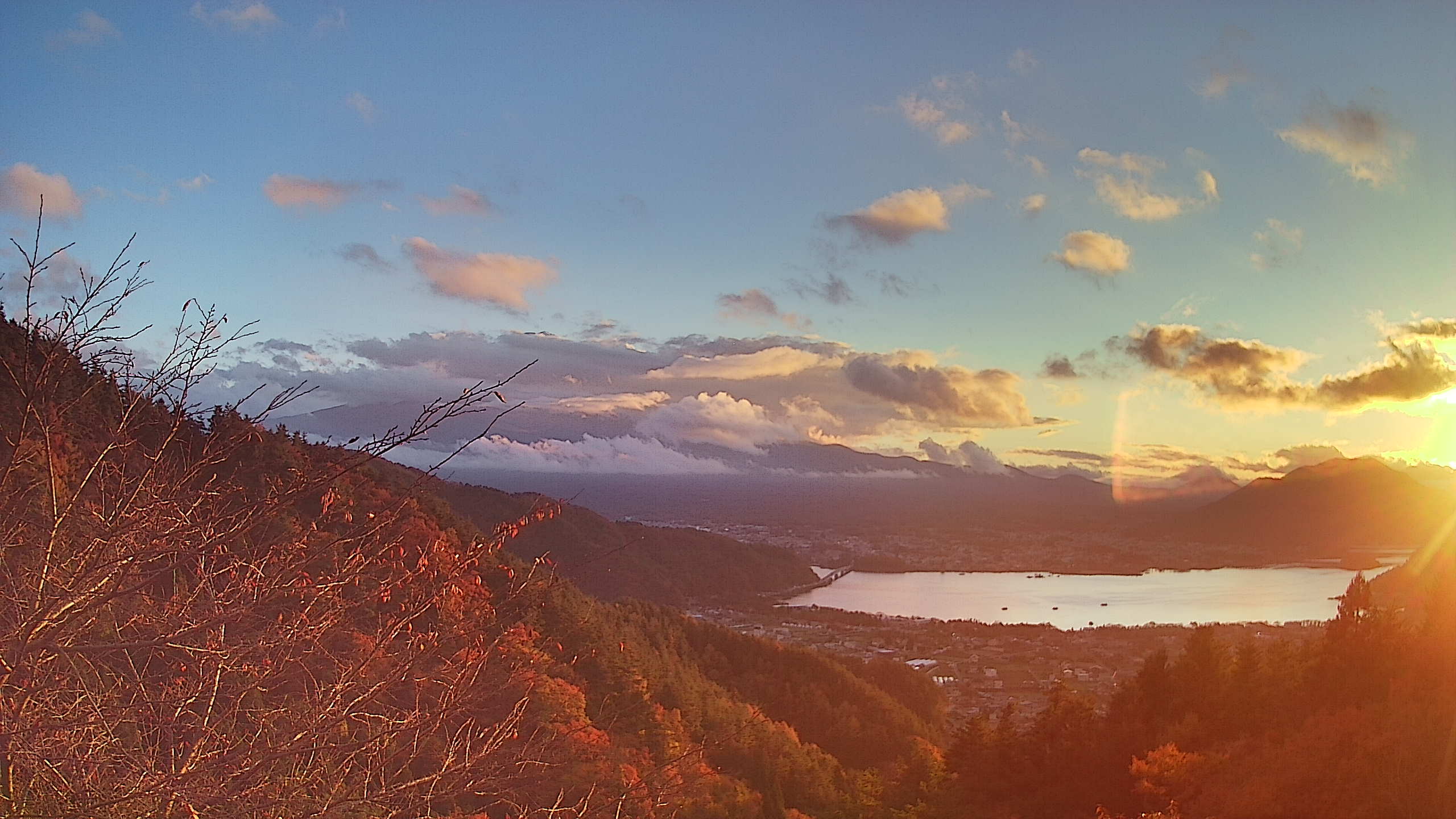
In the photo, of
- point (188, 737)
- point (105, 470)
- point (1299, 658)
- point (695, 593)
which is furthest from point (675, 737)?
point (695, 593)

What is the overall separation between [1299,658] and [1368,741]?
5240 millimetres

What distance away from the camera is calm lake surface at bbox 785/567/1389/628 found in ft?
126

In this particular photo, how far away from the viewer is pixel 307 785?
3.55 m

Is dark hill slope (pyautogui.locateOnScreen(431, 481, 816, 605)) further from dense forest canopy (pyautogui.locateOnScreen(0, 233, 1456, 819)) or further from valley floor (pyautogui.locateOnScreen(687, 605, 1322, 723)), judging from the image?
dense forest canopy (pyautogui.locateOnScreen(0, 233, 1456, 819))

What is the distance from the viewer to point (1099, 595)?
4769 cm

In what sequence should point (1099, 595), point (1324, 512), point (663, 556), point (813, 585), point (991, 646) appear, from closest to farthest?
point (991, 646) → point (1099, 595) → point (663, 556) → point (813, 585) → point (1324, 512)

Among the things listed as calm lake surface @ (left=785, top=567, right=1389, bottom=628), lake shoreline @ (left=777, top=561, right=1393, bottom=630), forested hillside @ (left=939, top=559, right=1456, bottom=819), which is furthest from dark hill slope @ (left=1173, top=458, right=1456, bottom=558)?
forested hillside @ (left=939, top=559, right=1456, bottom=819)

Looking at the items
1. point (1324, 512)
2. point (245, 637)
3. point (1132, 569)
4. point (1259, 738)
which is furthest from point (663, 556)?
point (1324, 512)

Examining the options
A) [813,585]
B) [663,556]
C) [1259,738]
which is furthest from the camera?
[813,585]

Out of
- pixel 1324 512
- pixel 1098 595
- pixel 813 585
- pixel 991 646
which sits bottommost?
pixel 813 585

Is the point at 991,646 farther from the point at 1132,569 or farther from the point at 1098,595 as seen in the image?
the point at 1132,569

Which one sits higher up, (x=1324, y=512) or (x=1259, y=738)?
(x=1324, y=512)

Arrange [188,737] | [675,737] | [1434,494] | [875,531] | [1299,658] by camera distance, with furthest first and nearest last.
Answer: [875,531], [1434,494], [675,737], [1299,658], [188,737]

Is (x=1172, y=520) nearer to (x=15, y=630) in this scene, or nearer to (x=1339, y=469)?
(x=1339, y=469)
